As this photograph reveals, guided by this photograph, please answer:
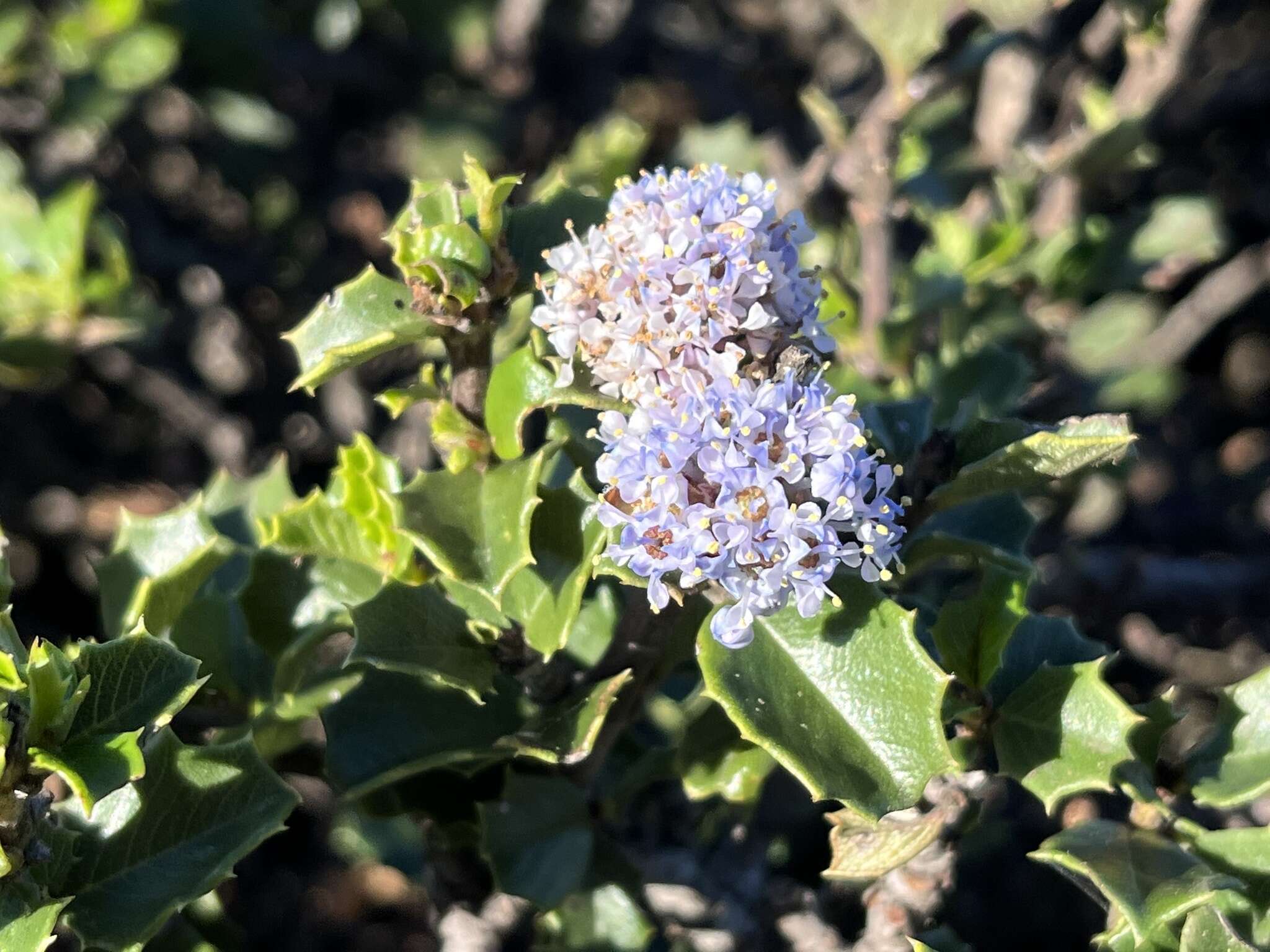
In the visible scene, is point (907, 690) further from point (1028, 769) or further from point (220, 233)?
point (220, 233)

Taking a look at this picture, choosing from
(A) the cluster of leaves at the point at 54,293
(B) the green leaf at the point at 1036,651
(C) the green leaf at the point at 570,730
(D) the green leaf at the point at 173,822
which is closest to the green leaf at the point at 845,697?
(C) the green leaf at the point at 570,730

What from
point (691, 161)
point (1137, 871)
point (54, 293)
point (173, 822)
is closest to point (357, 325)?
point (173, 822)

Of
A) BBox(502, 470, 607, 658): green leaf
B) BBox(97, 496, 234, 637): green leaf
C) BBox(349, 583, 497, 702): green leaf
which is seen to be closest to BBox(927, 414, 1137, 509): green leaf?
BBox(502, 470, 607, 658): green leaf

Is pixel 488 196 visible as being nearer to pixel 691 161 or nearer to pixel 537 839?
pixel 537 839

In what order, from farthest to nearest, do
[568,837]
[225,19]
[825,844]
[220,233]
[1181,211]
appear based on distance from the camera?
[220,233] < [225,19] < [1181,211] < [825,844] < [568,837]

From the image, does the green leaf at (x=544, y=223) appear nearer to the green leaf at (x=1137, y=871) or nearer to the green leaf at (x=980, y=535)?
the green leaf at (x=980, y=535)

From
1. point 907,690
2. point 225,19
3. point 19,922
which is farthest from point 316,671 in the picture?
point 225,19

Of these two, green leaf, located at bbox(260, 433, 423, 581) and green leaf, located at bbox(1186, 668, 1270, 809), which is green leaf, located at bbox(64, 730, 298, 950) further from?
green leaf, located at bbox(1186, 668, 1270, 809)
